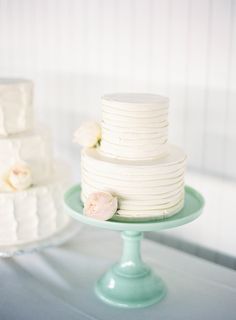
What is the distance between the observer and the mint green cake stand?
3.51ft

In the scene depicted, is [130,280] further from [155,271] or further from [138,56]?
[138,56]

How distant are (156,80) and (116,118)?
0.47 m

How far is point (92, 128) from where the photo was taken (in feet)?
3.65

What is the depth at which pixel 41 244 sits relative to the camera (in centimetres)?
128

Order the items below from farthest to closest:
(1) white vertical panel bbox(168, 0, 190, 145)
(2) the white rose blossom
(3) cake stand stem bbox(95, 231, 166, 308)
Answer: (1) white vertical panel bbox(168, 0, 190, 145)
(2) the white rose blossom
(3) cake stand stem bbox(95, 231, 166, 308)

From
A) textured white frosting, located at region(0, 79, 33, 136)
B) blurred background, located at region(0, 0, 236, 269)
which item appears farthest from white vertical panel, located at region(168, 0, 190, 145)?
textured white frosting, located at region(0, 79, 33, 136)

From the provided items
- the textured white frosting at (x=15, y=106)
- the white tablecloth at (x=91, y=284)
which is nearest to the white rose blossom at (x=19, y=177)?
the textured white frosting at (x=15, y=106)

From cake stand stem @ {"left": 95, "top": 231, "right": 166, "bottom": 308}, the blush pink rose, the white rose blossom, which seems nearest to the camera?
the blush pink rose

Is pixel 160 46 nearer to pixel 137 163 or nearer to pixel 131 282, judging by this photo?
pixel 137 163

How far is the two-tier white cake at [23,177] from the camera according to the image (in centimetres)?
125

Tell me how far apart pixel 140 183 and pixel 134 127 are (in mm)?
119

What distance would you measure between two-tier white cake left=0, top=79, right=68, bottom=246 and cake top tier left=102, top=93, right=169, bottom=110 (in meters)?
0.32

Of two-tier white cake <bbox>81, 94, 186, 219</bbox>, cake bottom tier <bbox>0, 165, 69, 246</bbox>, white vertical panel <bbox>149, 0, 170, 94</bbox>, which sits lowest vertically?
cake bottom tier <bbox>0, 165, 69, 246</bbox>

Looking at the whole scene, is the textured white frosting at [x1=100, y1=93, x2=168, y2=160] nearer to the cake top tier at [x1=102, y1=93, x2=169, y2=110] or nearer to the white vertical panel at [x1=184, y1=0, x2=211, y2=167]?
the cake top tier at [x1=102, y1=93, x2=169, y2=110]
